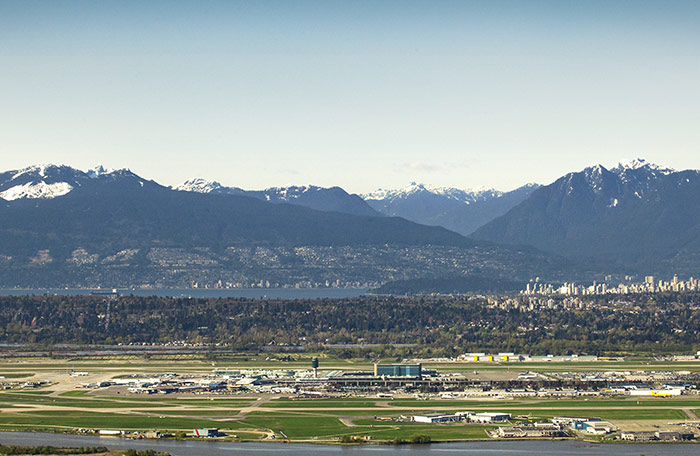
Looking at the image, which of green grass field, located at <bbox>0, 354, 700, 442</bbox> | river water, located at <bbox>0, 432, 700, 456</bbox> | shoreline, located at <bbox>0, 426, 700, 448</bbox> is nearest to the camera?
river water, located at <bbox>0, 432, 700, 456</bbox>

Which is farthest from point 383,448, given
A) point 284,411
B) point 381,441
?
point 284,411

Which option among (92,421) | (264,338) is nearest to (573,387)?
(92,421)

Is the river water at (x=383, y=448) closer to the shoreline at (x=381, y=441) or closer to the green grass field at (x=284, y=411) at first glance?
the shoreline at (x=381, y=441)

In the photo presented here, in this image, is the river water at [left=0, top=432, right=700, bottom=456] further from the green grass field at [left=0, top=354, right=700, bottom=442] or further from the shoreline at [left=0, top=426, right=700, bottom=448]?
the green grass field at [left=0, top=354, right=700, bottom=442]

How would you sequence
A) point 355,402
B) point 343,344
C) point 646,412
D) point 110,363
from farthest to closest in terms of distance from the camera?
point 343,344 < point 110,363 < point 355,402 < point 646,412

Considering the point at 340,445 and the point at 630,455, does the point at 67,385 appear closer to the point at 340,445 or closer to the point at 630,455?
the point at 340,445

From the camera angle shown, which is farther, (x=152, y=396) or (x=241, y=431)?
(x=152, y=396)

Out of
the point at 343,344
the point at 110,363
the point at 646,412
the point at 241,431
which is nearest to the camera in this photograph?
the point at 241,431

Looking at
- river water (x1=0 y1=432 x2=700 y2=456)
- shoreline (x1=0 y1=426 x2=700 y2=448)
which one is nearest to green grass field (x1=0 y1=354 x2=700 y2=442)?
shoreline (x1=0 y1=426 x2=700 y2=448)
